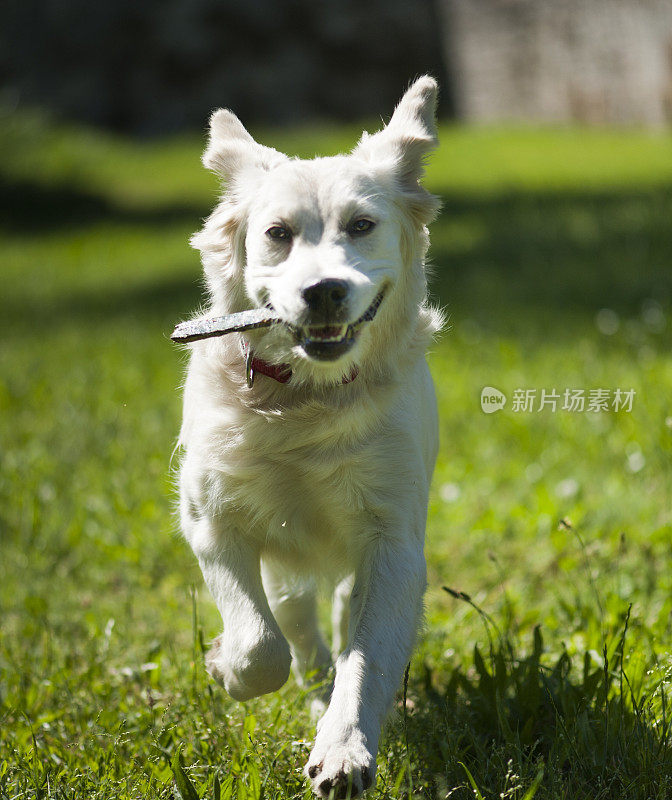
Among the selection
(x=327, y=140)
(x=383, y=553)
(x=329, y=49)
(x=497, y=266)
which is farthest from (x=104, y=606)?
(x=329, y=49)

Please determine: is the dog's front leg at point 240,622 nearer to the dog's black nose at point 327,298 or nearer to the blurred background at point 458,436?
the blurred background at point 458,436

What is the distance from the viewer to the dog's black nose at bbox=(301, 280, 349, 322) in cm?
238

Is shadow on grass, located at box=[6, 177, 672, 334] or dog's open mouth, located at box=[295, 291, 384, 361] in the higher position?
shadow on grass, located at box=[6, 177, 672, 334]

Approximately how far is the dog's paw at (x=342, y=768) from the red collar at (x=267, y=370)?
1.00 metres

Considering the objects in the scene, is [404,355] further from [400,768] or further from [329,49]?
[329,49]

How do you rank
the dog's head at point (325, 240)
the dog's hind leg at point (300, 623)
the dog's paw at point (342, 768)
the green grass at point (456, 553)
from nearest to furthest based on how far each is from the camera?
the dog's paw at point (342, 768), the dog's head at point (325, 240), the green grass at point (456, 553), the dog's hind leg at point (300, 623)

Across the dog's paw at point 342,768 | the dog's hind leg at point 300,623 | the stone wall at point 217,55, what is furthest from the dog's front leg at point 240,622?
the stone wall at point 217,55

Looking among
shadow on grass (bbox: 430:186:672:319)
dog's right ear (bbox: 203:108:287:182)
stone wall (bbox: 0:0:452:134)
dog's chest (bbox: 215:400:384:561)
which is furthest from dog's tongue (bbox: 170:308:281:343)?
stone wall (bbox: 0:0:452:134)

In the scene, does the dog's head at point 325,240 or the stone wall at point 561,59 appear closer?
the dog's head at point 325,240

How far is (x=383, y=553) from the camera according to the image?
104 inches

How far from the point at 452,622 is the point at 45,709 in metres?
1.45

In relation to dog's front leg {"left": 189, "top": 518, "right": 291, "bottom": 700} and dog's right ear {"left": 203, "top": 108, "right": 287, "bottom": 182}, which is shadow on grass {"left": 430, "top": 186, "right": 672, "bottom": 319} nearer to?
dog's right ear {"left": 203, "top": 108, "right": 287, "bottom": 182}

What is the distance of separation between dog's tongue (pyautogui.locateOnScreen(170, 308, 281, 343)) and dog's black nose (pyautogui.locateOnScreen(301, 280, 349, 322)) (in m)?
0.20

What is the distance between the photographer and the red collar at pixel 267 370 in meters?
2.75
